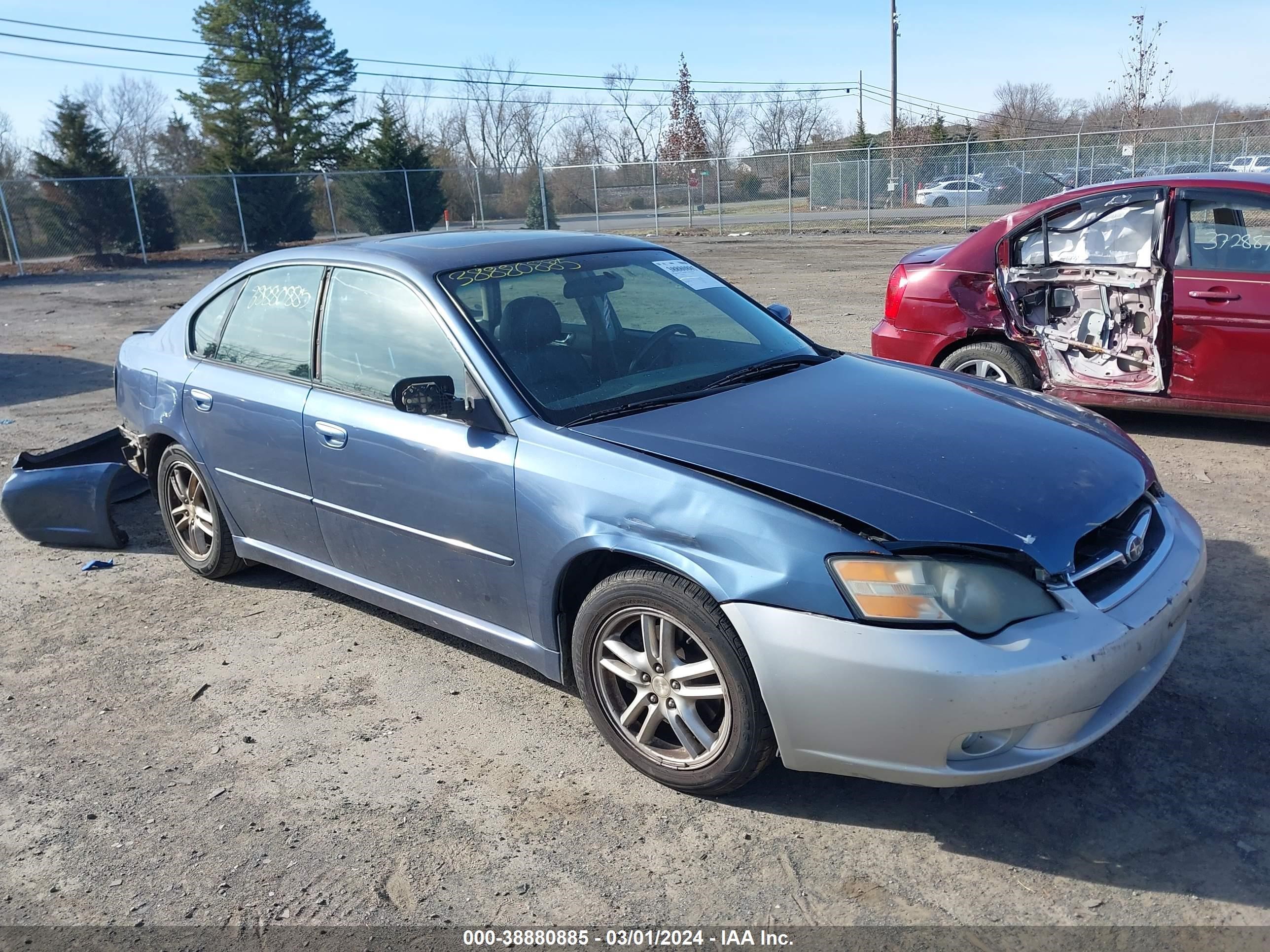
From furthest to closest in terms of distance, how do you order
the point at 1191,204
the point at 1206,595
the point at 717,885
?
the point at 1191,204 < the point at 1206,595 < the point at 717,885

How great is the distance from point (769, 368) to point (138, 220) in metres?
28.8

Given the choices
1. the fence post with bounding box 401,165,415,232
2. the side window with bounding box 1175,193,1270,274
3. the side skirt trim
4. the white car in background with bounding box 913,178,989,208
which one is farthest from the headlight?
the fence post with bounding box 401,165,415,232

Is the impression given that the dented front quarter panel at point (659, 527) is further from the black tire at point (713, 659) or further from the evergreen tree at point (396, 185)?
the evergreen tree at point (396, 185)

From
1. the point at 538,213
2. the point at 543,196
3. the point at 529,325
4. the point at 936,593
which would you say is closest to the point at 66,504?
the point at 529,325

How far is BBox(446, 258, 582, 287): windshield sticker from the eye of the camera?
396 centimetres

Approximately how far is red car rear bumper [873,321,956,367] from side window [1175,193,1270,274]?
150 cm

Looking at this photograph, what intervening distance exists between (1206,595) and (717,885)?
2.73 metres

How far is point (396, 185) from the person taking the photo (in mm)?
33844

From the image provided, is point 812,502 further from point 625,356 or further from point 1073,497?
point 625,356

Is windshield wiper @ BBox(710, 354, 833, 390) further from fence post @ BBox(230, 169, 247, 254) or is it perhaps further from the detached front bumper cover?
fence post @ BBox(230, 169, 247, 254)

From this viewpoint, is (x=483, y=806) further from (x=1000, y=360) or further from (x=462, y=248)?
(x=1000, y=360)

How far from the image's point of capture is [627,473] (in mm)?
3129

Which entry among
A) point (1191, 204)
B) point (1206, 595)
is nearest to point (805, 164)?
point (1191, 204)

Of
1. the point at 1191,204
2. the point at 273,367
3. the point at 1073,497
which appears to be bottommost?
the point at 1073,497
